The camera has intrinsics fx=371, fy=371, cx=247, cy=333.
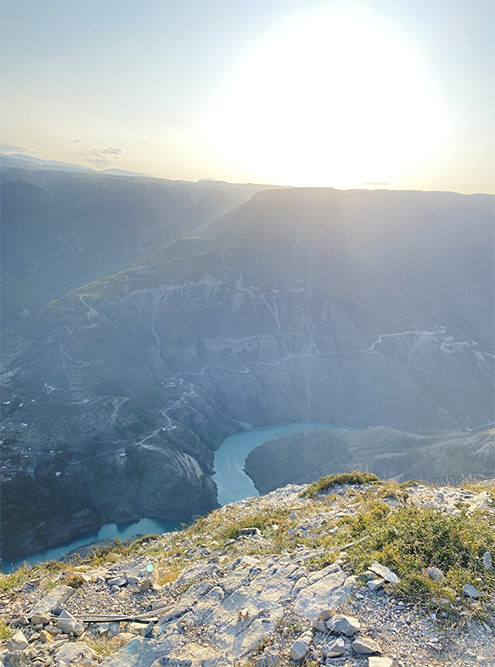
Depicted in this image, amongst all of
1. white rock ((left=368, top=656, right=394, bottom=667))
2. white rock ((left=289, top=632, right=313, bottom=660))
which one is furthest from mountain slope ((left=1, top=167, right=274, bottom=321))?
white rock ((left=368, top=656, right=394, bottom=667))

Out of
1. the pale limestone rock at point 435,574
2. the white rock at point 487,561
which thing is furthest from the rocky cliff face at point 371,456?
the pale limestone rock at point 435,574

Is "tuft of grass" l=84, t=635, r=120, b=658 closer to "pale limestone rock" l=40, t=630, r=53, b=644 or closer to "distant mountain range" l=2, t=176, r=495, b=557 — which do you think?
"pale limestone rock" l=40, t=630, r=53, b=644

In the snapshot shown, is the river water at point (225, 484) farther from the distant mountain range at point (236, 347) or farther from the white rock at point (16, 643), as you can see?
the white rock at point (16, 643)

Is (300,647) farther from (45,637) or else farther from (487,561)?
(45,637)

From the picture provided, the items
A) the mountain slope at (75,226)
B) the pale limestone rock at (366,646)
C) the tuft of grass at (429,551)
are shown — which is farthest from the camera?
the mountain slope at (75,226)

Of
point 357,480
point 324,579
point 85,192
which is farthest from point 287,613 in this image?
point 85,192

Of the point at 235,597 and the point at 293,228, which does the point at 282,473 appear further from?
the point at 293,228

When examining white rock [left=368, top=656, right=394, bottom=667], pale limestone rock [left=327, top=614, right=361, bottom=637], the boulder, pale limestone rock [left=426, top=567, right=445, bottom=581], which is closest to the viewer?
white rock [left=368, top=656, right=394, bottom=667]
